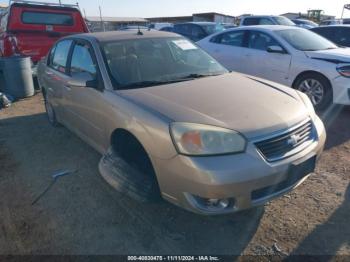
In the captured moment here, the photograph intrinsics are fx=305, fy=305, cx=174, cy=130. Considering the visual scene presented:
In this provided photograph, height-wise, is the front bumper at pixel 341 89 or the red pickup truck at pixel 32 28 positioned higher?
the red pickup truck at pixel 32 28

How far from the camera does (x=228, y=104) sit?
262cm

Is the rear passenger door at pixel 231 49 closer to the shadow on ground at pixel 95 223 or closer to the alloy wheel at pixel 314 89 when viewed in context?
the alloy wheel at pixel 314 89

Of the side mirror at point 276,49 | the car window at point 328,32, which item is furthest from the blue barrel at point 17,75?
the car window at point 328,32

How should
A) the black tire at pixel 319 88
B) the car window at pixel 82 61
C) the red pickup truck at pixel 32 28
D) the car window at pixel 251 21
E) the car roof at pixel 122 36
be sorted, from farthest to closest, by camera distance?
1. the car window at pixel 251 21
2. the red pickup truck at pixel 32 28
3. the black tire at pixel 319 88
4. the car roof at pixel 122 36
5. the car window at pixel 82 61

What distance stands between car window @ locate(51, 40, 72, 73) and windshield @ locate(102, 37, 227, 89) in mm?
1021

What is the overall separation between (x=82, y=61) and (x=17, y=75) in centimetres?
432

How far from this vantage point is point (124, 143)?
3002 millimetres

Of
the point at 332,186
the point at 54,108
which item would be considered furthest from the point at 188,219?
the point at 54,108

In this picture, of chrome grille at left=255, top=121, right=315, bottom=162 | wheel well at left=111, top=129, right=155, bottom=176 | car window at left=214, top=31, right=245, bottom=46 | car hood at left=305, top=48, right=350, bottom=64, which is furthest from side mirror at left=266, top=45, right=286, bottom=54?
wheel well at left=111, top=129, right=155, bottom=176

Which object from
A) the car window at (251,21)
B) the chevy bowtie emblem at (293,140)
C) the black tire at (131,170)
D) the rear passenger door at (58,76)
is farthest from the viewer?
the car window at (251,21)

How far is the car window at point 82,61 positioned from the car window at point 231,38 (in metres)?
4.13

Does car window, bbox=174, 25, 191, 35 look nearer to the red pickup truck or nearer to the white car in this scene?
the red pickup truck

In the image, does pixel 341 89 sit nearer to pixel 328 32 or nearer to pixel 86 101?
pixel 86 101

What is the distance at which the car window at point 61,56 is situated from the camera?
161 inches
